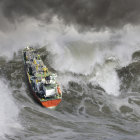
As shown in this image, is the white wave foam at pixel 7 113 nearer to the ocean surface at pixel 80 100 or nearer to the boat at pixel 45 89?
the ocean surface at pixel 80 100

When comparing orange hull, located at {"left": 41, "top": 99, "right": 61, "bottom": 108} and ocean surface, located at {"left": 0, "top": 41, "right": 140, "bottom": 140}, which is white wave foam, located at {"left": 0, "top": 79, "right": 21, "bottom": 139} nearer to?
ocean surface, located at {"left": 0, "top": 41, "right": 140, "bottom": 140}

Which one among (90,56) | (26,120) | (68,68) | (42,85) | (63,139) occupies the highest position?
(90,56)

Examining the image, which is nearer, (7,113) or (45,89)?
(7,113)

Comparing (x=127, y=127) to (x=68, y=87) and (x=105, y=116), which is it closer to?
(x=105, y=116)

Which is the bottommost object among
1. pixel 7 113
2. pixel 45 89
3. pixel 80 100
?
pixel 7 113

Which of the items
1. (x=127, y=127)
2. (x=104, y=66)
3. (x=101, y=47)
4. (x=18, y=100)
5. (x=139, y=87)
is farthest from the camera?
(x=101, y=47)

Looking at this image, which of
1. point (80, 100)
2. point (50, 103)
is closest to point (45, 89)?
point (50, 103)

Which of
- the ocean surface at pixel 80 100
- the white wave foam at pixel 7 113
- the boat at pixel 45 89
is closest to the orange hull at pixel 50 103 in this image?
the boat at pixel 45 89

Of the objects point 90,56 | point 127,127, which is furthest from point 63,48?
point 127,127

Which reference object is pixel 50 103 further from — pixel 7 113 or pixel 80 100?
pixel 7 113
